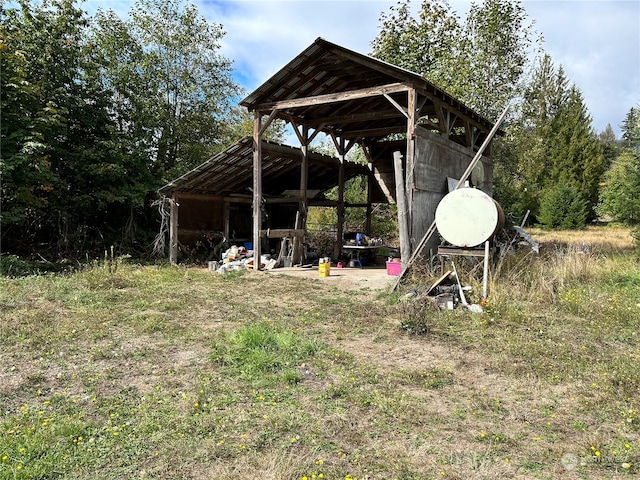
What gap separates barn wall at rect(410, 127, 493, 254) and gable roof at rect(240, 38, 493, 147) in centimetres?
55

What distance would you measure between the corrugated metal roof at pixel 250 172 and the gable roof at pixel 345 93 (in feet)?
3.14

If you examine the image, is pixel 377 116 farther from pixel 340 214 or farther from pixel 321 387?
pixel 321 387

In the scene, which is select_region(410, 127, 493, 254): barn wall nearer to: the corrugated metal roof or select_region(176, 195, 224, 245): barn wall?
the corrugated metal roof

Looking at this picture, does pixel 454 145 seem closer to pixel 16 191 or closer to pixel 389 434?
pixel 389 434

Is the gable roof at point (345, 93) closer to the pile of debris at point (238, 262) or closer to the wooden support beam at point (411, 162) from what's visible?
the wooden support beam at point (411, 162)

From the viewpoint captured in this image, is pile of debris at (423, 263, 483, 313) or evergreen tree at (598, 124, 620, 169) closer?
pile of debris at (423, 263, 483, 313)

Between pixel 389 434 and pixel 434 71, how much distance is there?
18020 millimetres

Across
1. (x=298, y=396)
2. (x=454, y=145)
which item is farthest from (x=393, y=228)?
(x=298, y=396)

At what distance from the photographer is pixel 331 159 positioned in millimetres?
13805

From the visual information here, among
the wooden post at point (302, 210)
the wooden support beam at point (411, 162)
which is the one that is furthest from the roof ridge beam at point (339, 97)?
the wooden post at point (302, 210)

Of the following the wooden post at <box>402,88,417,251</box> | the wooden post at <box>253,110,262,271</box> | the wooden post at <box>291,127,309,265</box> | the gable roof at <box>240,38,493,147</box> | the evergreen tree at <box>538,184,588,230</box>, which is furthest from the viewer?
the evergreen tree at <box>538,184,588,230</box>

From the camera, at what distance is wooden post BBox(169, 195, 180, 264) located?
11999mm

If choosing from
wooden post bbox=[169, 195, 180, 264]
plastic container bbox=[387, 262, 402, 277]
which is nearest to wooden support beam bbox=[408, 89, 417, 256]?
plastic container bbox=[387, 262, 402, 277]

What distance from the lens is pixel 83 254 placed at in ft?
41.9
